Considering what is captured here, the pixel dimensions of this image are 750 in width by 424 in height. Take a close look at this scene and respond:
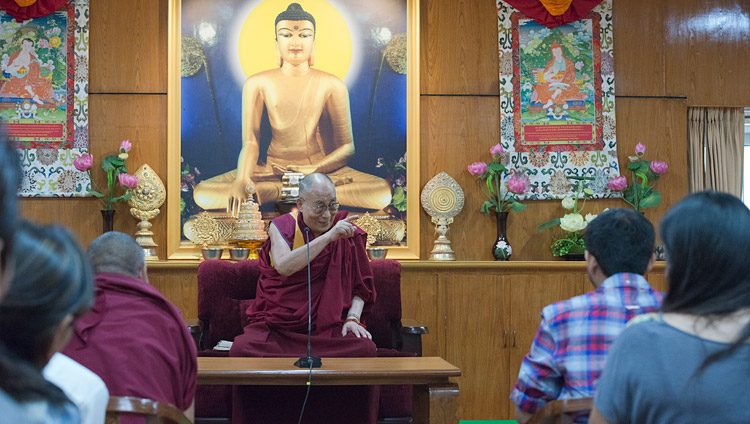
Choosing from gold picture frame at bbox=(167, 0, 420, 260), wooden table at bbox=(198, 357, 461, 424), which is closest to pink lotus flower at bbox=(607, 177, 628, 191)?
gold picture frame at bbox=(167, 0, 420, 260)

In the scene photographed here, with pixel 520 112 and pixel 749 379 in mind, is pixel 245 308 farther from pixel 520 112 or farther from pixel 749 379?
pixel 749 379

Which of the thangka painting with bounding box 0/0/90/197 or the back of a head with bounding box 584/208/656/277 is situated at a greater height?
the thangka painting with bounding box 0/0/90/197

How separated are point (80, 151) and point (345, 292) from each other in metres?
2.61

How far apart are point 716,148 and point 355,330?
11.9ft

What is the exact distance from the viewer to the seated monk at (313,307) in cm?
379

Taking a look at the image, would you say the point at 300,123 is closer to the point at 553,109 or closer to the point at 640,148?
the point at 553,109

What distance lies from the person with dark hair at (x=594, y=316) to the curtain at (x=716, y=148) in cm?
428

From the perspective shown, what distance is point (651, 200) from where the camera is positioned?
18.7 ft

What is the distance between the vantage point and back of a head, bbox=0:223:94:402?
979 millimetres

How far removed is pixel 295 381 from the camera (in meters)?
2.89

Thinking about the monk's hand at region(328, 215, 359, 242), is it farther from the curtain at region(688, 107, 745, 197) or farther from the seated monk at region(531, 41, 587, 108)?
the curtain at region(688, 107, 745, 197)

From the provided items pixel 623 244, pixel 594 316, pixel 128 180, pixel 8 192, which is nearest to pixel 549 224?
pixel 128 180

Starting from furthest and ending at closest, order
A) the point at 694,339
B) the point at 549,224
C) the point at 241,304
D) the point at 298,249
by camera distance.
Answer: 1. the point at 549,224
2. the point at 241,304
3. the point at 298,249
4. the point at 694,339

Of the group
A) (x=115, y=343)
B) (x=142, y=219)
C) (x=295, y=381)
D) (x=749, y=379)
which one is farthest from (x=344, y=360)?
(x=142, y=219)
